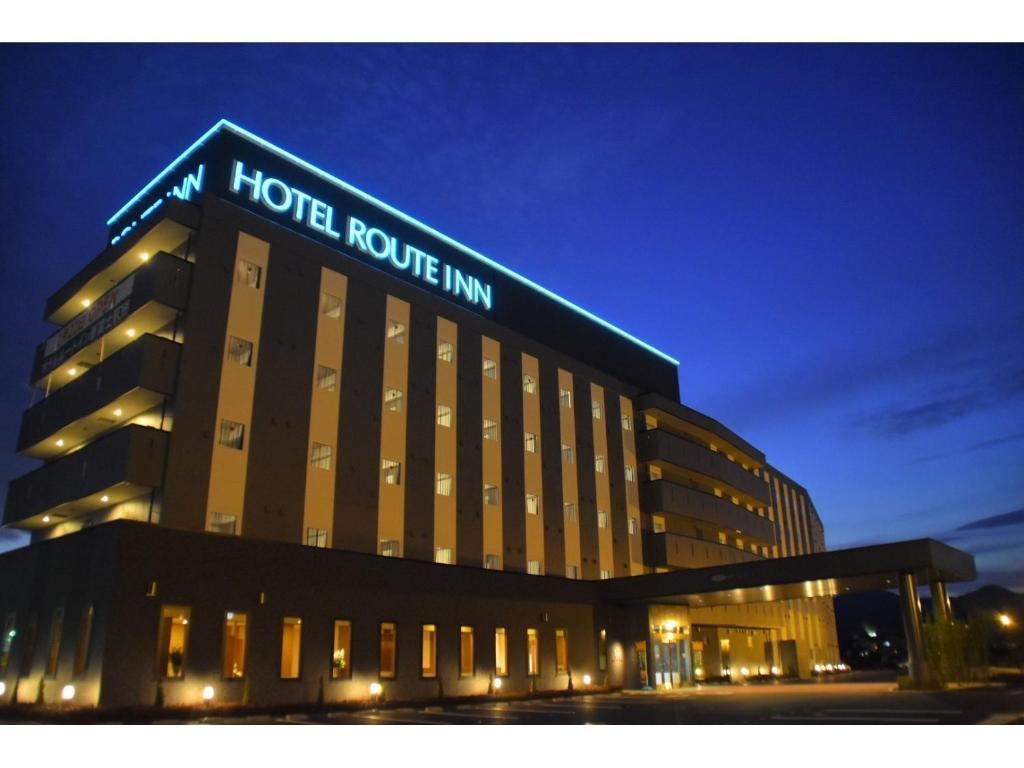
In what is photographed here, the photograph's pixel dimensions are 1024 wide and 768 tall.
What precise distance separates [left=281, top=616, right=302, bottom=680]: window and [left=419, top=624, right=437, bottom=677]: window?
685 cm

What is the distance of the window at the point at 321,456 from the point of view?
34844mm

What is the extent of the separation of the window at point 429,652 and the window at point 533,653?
264 inches

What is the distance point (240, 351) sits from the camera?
110 ft

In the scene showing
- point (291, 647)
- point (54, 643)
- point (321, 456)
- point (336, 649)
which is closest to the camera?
point (54, 643)

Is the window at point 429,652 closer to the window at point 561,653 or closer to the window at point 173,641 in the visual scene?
the window at point 561,653

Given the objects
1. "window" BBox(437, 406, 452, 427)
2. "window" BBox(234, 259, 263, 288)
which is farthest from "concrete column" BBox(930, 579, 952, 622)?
"window" BBox(234, 259, 263, 288)

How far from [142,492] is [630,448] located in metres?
34.7

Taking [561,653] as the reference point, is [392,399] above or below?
above

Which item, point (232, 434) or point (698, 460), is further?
point (698, 460)

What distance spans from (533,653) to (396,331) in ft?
61.9

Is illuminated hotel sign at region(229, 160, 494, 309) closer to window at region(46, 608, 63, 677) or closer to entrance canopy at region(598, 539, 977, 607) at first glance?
window at region(46, 608, 63, 677)

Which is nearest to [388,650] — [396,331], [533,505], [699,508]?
[533,505]

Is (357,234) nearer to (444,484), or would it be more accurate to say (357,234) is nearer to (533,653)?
(444,484)

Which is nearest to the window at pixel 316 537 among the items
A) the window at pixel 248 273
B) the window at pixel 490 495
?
the window at pixel 490 495
